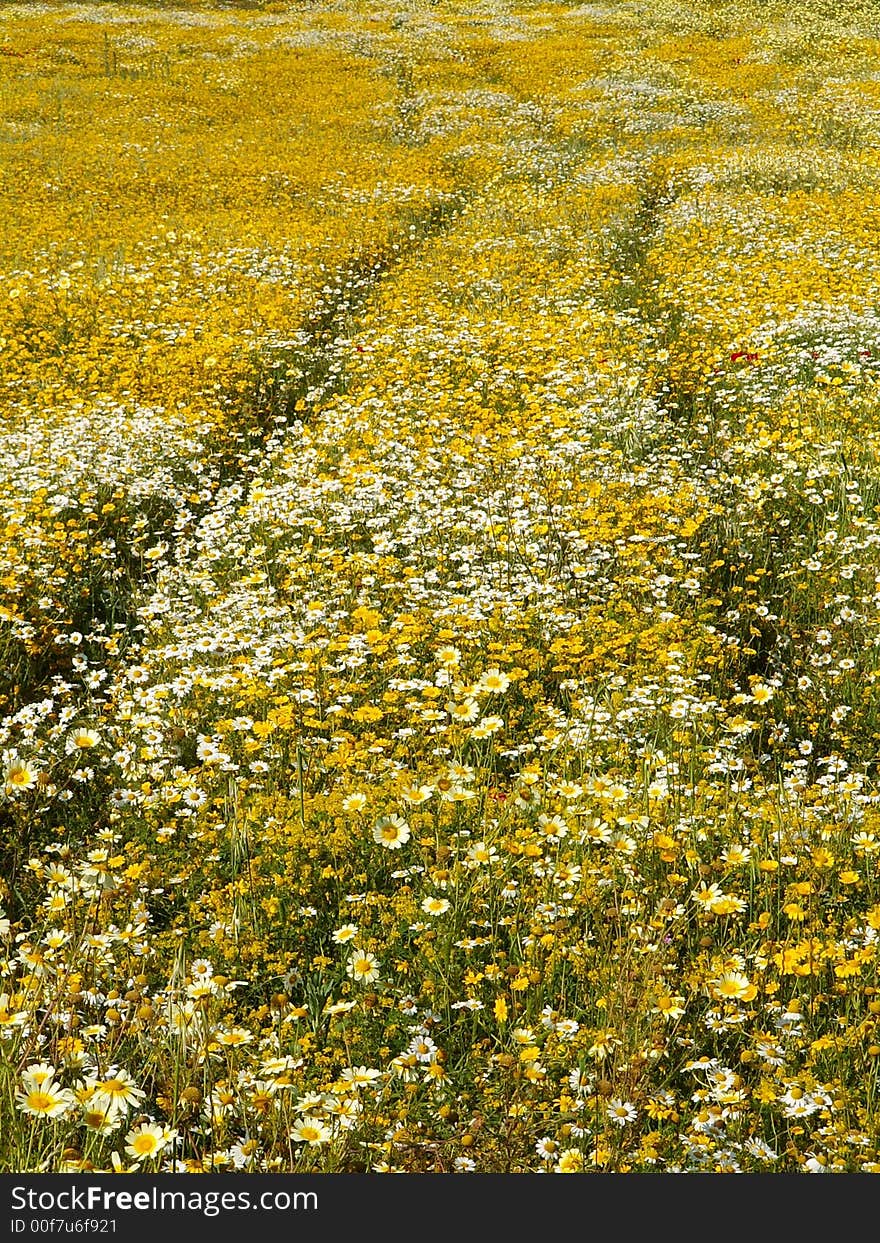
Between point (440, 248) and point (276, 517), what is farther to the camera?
point (440, 248)

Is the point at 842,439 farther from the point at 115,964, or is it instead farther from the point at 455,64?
the point at 455,64

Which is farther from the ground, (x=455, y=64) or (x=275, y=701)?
(x=455, y=64)

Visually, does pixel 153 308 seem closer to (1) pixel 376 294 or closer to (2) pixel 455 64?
(1) pixel 376 294

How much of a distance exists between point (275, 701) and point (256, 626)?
1.03 meters

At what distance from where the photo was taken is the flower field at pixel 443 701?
327 cm

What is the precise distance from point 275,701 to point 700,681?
2.57 metres

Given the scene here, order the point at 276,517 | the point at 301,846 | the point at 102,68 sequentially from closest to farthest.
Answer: the point at 301,846 < the point at 276,517 < the point at 102,68

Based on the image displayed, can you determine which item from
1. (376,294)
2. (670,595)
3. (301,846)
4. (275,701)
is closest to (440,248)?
(376,294)

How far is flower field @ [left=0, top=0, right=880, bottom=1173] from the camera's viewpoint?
3.27 meters

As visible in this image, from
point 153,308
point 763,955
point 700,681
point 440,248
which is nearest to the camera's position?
point 763,955

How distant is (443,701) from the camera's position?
5484mm

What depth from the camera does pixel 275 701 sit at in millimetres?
5488

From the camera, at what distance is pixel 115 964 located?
3.89 metres

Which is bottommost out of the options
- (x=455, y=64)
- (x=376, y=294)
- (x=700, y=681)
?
(x=700, y=681)
